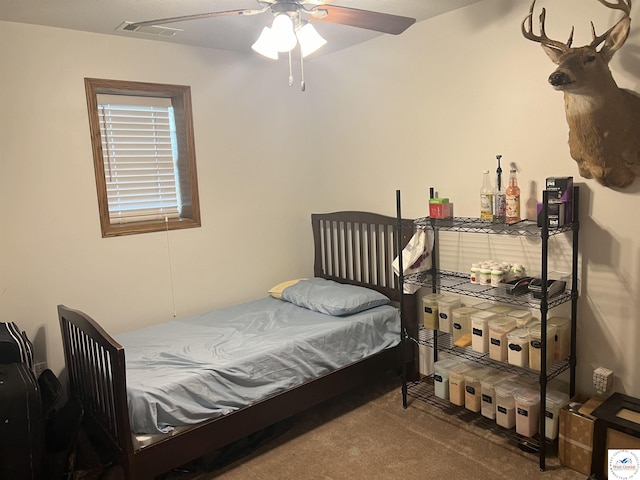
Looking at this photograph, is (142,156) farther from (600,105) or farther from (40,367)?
(600,105)

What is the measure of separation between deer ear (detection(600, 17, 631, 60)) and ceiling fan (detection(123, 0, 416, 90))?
2.86ft

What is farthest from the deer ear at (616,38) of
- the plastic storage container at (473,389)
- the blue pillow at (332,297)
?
the blue pillow at (332,297)

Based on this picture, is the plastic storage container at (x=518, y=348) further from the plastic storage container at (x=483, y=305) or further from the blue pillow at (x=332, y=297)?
the blue pillow at (x=332, y=297)

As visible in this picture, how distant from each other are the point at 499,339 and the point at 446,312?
1.39ft

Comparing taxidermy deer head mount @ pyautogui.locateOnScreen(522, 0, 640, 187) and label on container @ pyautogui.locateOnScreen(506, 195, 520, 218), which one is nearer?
taxidermy deer head mount @ pyautogui.locateOnScreen(522, 0, 640, 187)

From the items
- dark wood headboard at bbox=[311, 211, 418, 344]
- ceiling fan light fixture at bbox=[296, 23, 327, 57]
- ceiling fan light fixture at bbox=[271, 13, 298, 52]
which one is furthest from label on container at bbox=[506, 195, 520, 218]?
→ ceiling fan light fixture at bbox=[271, 13, 298, 52]

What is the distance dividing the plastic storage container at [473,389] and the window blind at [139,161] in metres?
2.26

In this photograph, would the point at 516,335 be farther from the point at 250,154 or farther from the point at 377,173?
the point at 250,154

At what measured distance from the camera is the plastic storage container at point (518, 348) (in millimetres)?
2482

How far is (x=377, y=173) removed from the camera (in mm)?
3492

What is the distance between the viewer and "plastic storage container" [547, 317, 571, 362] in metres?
2.51

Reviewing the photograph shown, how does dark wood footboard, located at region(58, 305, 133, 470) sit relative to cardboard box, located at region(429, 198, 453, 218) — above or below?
below

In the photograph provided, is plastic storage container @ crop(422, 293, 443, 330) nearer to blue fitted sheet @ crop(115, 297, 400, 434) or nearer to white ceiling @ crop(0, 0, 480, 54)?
blue fitted sheet @ crop(115, 297, 400, 434)

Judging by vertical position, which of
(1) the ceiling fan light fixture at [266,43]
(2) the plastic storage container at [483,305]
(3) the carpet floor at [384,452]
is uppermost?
(1) the ceiling fan light fixture at [266,43]
